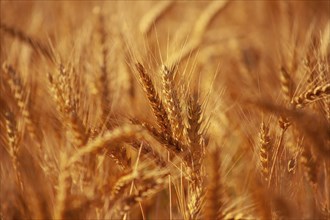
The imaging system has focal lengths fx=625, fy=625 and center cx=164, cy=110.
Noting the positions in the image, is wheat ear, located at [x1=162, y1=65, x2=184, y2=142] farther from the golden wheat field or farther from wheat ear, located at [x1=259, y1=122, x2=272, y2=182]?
wheat ear, located at [x1=259, y1=122, x2=272, y2=182]

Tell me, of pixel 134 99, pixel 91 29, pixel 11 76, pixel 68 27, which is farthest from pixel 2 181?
pixel 68 27

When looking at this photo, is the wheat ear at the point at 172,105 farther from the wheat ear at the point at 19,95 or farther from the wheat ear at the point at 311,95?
the wheat ear at the point at 19,95

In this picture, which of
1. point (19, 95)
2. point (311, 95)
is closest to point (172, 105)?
point (311, 95)

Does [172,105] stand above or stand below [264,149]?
above

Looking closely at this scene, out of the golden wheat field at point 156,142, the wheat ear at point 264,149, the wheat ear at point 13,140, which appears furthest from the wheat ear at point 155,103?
the wheat ear at point 13,140

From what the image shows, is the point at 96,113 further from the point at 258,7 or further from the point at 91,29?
the point at 258,7

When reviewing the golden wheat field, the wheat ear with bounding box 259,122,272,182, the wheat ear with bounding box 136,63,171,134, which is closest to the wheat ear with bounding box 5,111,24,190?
the golden wheat field

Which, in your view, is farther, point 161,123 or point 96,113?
point 96,113

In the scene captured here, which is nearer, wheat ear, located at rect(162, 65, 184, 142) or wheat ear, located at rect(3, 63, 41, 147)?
wheat ear, located at rect(162, 65, 184, 142)

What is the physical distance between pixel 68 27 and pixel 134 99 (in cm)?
60

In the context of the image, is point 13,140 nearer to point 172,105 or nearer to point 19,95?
point 19,95

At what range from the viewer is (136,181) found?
1242 mm

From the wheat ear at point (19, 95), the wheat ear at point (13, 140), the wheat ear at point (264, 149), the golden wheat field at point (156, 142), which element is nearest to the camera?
the golden wheat field at point (156, 142)

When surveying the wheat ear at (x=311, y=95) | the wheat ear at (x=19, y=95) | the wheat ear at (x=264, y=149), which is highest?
the wheat ear at (x=19, y=95)
